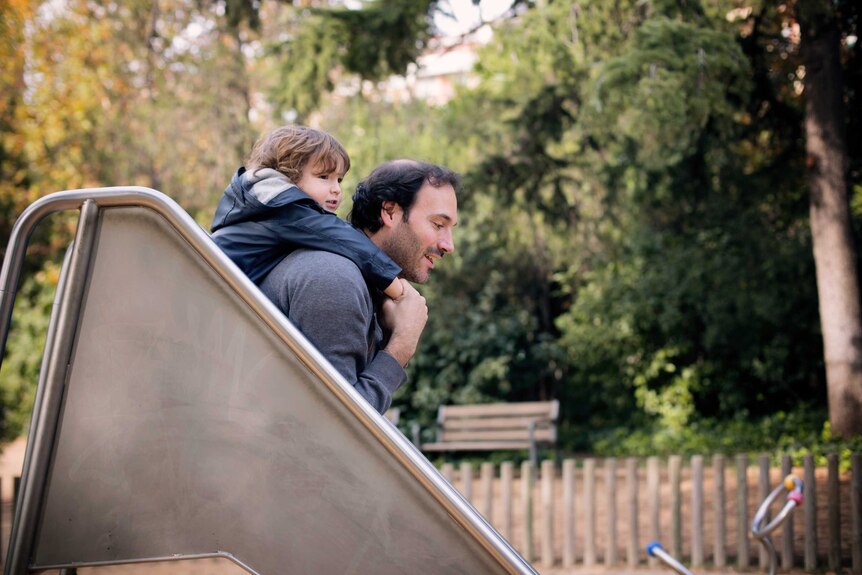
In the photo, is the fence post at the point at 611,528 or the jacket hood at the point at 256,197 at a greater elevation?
the jacket hood at the point at 256,197

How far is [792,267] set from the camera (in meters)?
12.1

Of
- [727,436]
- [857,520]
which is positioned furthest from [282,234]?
[727,436]

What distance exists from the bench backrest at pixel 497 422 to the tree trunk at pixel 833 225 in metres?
4.09

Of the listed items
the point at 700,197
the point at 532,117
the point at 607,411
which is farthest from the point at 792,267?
the point at 607,411

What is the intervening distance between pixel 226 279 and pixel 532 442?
35.6 ft

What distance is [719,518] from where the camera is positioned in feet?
23.8

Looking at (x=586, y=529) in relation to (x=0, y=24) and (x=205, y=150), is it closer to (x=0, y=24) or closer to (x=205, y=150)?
(x=0, y=24)

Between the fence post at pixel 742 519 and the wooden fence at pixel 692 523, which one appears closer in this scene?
the wooden fence at pixel 692 523

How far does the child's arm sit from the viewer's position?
2.27 metres

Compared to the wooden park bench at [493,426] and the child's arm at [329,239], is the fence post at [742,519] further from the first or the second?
the child's arm at [329,239]

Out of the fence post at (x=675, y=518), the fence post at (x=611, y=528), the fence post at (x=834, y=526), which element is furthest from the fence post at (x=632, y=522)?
the fence post at (x=834, y=526)

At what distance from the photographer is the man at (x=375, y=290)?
2.08 meters

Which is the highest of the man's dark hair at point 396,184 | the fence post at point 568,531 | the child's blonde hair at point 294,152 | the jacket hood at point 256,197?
the child's blonde hair at point 294,152

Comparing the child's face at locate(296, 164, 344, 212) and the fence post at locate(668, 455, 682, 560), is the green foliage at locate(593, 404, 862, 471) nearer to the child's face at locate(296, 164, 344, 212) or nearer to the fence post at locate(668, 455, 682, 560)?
the fence post at locate(668, 455, 682, 560)
